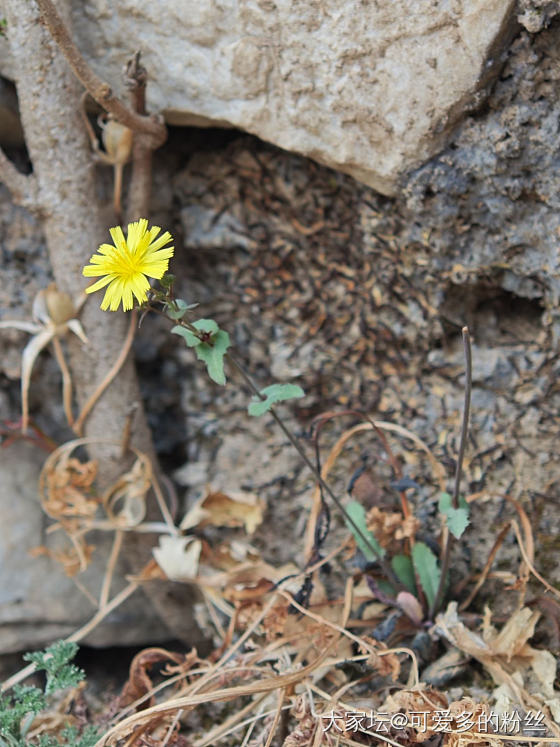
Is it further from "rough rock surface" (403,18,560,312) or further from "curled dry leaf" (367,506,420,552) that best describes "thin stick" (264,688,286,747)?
"rough rock surface" (403,18,560,312)

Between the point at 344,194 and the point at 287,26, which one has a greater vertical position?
the point at 287,26

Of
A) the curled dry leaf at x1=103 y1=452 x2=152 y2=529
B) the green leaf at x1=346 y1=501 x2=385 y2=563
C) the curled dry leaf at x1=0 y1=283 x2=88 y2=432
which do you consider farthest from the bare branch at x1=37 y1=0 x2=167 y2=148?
the green leaf at x1=346 y1=501 x2=385 y2=563

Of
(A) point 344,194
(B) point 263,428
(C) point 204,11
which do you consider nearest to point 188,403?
(B) point 263,428

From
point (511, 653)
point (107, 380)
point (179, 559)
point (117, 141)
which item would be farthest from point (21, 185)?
point (511, 653)

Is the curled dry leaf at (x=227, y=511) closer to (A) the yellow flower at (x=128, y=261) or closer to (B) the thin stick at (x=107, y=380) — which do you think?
(B) the thin stick at (x=107, y=380)

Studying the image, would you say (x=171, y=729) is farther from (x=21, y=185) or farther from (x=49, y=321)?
(x=21, y=185)

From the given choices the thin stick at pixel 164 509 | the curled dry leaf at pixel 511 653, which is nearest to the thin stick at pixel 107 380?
the thin stick at pixel 164 509

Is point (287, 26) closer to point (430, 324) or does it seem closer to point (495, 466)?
point (430, 324)
